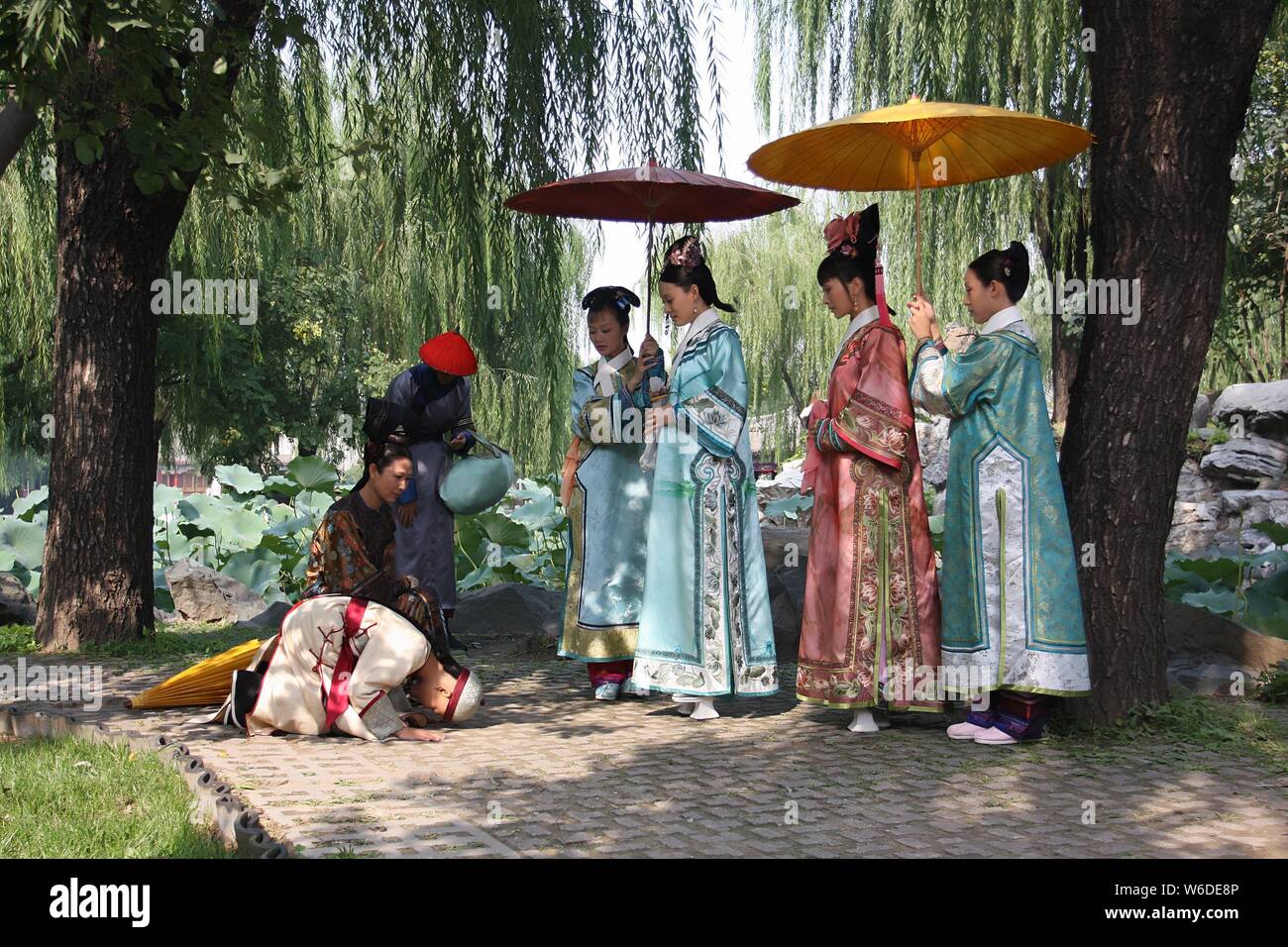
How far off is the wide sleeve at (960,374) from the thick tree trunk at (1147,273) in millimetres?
462

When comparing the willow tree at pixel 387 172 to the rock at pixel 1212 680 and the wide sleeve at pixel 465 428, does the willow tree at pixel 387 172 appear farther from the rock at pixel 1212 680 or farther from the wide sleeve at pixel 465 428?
the rock at pixel 1212 680

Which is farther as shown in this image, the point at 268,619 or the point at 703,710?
the point at 268,619

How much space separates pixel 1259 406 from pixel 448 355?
35.4 ft

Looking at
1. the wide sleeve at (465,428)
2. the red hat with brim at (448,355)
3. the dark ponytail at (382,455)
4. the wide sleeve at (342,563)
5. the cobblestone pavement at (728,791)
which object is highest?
the red hat with brim at (448,355)

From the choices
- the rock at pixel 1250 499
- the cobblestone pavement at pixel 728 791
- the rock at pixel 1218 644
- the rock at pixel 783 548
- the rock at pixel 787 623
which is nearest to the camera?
the cobblestone pavement at pixel 728 791

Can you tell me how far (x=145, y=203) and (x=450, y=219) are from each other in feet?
5.32

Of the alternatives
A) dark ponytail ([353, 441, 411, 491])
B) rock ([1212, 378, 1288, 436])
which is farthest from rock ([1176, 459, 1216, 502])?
dark ponytail ([353, 441, 411, 491])

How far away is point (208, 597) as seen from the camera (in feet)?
30.2

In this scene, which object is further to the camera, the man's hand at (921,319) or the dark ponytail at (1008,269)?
the man's hand at (921,319)

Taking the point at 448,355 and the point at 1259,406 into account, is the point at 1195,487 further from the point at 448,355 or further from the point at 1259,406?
the point at 448,355

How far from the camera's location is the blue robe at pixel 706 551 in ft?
18.1

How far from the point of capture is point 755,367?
19594 millimetres

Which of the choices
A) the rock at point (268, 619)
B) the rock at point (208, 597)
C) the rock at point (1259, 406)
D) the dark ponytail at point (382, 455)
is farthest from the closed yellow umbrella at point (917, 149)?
the rock at point (1259, 406)

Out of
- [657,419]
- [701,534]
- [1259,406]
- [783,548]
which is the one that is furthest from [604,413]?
[1259,406]
